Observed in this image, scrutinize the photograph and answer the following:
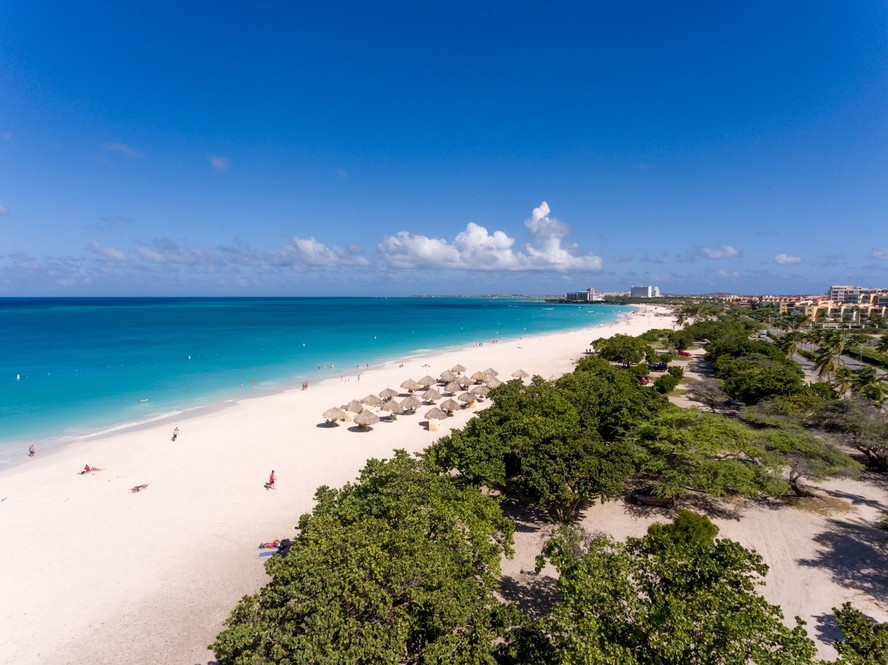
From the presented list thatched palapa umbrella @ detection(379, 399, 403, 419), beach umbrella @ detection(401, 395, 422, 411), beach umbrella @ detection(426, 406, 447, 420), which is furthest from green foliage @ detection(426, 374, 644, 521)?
beach umbrella @ detection(401, 395, 422, 411)

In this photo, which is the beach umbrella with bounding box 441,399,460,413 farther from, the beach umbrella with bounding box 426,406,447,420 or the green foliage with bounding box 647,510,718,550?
the green foliage with bounding box 647,510,718,550

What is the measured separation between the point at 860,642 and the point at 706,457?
10065mm

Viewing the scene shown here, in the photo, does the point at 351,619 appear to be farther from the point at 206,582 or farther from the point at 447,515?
the point at 206,582

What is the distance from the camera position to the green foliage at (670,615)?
663cm

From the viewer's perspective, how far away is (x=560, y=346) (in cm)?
6800

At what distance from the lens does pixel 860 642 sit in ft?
22.0

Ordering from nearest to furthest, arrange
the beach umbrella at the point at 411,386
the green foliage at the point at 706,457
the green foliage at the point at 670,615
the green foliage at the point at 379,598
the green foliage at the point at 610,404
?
the green foliage at the point at 670,615, the green foliage at the point at 379,598, the green foliage at the point at 706,457, the green foliage at the point at 610,404, the beach umbrella at the point at 411,386

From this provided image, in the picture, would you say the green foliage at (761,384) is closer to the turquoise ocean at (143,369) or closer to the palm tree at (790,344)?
the palm tree at (790,344)

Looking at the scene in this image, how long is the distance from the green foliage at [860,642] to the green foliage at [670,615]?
0.52 m

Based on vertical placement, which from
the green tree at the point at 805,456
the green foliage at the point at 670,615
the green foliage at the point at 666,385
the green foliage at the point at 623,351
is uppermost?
the green foliage at the point at 670,615

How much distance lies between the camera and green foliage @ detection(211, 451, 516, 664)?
707cm

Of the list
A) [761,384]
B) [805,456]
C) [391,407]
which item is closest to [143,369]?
[391,407]

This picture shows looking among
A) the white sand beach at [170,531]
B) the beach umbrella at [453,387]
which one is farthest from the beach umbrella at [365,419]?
the beach umbrella at [453,387]

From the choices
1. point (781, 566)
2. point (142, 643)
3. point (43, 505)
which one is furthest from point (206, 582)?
point (781, 566)
